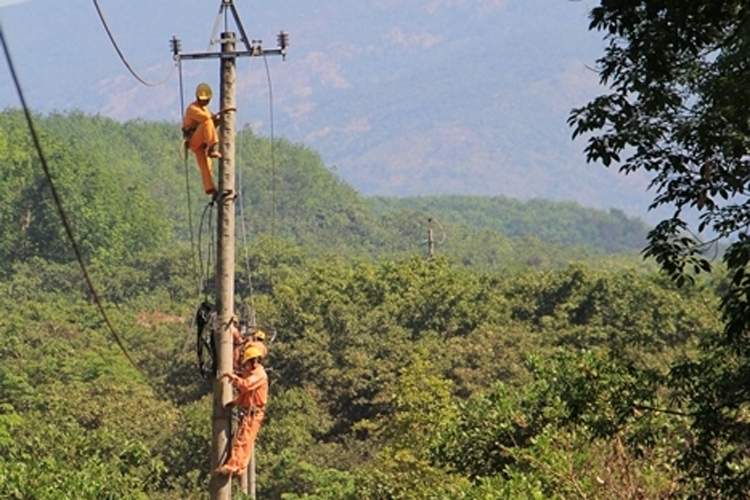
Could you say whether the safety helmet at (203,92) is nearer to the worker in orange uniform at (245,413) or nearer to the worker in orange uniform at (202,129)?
the worker in orange uniform at (202,129)

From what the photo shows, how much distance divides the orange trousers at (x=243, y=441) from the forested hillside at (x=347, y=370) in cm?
250

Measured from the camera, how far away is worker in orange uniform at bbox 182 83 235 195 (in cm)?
1289

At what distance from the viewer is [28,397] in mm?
44906

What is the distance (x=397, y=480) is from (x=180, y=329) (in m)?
39.1

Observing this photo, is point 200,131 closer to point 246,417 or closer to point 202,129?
point 202,129

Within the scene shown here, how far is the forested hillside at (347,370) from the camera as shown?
17.9 m

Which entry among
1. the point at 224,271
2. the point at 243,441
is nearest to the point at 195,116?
the point at 224,271

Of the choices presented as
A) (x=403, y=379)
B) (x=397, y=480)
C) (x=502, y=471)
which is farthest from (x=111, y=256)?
(x=502, y=471)

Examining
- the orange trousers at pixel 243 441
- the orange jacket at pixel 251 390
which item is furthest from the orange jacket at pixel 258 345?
the orange trousers at pixel 243 441

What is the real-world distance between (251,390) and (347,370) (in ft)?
112

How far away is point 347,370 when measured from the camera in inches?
1849

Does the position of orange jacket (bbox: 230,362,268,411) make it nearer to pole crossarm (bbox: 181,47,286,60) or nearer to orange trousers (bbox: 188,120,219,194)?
orange trousers (bbox: 188,120,219,194)

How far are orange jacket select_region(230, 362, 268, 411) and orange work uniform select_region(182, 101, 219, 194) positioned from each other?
1.52 metres

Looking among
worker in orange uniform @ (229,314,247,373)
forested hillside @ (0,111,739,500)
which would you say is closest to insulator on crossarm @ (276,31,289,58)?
worker in orange uniform @ (229,314,247,373)
